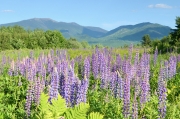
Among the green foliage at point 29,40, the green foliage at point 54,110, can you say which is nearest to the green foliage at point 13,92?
the green foliage at point 54,110

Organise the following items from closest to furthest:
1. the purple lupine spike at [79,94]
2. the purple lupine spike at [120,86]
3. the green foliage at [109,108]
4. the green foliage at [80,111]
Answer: the green foliage at [80,111] < the purple lupine spike at [79,94] < the green foliage at [109,108] < the purple lupine spike at [120,86]

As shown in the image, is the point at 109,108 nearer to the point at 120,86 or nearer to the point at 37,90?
the point at 120,86

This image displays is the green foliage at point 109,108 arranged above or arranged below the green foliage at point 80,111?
below

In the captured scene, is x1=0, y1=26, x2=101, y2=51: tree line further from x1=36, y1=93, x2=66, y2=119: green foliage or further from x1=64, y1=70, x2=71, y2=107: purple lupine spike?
x1=36, y1=93, x2=66, y2=119: green foliage

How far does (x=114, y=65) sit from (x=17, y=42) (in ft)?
118

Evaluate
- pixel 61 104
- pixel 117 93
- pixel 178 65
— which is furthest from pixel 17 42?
pixel 61 104

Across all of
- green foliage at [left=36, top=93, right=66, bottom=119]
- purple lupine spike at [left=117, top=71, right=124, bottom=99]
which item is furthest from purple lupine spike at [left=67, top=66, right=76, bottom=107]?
green foliage at [left=36, top=93, right=66, bottom=119]

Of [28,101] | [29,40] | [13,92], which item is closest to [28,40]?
[29,40]

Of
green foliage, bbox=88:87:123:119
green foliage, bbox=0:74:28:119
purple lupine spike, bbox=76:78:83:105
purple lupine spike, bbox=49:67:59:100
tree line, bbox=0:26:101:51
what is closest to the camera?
purple lupine spike, bbox=76:78:83:105

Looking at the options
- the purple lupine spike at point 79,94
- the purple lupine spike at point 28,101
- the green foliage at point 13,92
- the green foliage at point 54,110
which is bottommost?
the green foliage at point 13,92

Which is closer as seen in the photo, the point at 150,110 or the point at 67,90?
the point at 67,90

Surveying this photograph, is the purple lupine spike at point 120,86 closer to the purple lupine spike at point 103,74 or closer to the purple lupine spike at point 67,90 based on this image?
the purple lupine spike at point 103,74

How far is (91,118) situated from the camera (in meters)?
1.84

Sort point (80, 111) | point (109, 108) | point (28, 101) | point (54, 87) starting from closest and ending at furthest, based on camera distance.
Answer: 1. point (80, 111)
2. point (54, 87)
3. point (28, 101)
4. point (109, 108)
